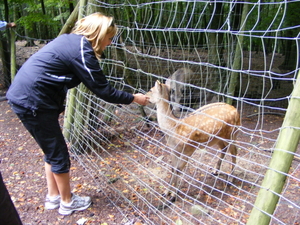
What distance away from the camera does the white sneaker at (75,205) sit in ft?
9.49

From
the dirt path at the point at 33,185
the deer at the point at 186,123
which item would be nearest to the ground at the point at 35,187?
the dirt path at the point at 33,185

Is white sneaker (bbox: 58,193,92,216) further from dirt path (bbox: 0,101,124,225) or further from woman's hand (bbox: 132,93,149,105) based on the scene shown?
woman's hand (bbox: 132,93,149,105)

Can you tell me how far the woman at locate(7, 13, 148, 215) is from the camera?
223 cm

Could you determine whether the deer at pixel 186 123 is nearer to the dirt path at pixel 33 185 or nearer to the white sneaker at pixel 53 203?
the dirt path at pixel 33 185

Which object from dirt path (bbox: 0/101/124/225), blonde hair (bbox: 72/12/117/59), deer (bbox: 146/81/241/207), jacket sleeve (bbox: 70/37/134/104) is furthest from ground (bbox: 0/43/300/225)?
blonde hair (bbox: 72/12/117/59)

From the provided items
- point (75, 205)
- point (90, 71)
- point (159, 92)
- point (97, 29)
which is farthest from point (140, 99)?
point (75, 205)

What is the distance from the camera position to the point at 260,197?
1529 mm

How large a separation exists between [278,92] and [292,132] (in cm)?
745

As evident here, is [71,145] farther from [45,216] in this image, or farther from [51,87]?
[51,87]

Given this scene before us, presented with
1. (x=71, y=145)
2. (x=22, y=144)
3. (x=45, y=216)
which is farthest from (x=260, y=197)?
(x=22, y=144)

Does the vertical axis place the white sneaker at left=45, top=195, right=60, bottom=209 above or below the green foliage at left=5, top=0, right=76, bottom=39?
below

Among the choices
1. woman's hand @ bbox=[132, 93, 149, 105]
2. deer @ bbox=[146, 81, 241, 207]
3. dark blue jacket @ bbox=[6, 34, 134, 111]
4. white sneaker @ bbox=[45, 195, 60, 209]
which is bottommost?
white sneaker @ bbox=[45, 195, 60, 209]

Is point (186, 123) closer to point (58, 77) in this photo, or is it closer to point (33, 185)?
point (58, 77)

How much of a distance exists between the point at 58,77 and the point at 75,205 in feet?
4.69
